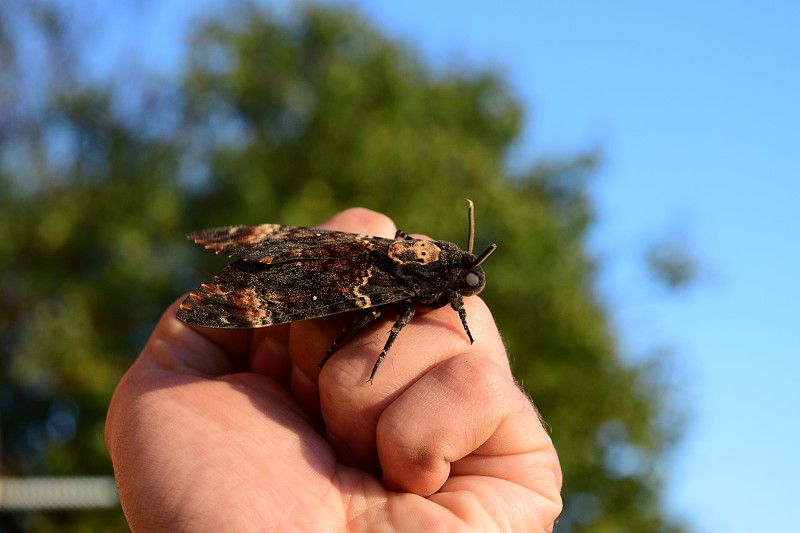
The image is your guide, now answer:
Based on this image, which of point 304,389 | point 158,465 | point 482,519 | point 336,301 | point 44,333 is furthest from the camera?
point 44,333

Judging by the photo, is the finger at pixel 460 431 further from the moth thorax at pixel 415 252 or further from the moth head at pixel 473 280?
the moth thorax at pixel 415 252

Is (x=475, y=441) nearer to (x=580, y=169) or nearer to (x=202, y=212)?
(x=202, y=212)

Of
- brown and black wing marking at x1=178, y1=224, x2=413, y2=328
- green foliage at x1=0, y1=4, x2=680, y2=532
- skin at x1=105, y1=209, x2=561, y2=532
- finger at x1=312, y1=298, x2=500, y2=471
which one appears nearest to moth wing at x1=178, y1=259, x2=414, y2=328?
brown and black wing marking at x1=178, y1=224, x2=413, y2=328

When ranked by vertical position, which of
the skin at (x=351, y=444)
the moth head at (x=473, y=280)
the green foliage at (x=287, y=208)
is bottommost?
the green foliage at (x=287, y=208)

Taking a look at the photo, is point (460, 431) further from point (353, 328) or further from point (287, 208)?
point (287, 208)

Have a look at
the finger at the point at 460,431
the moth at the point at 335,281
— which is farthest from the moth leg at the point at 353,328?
the finger at the point at 460,431

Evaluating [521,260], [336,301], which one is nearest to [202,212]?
[521,260]

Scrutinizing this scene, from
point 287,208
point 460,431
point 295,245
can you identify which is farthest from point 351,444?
point 287,208
